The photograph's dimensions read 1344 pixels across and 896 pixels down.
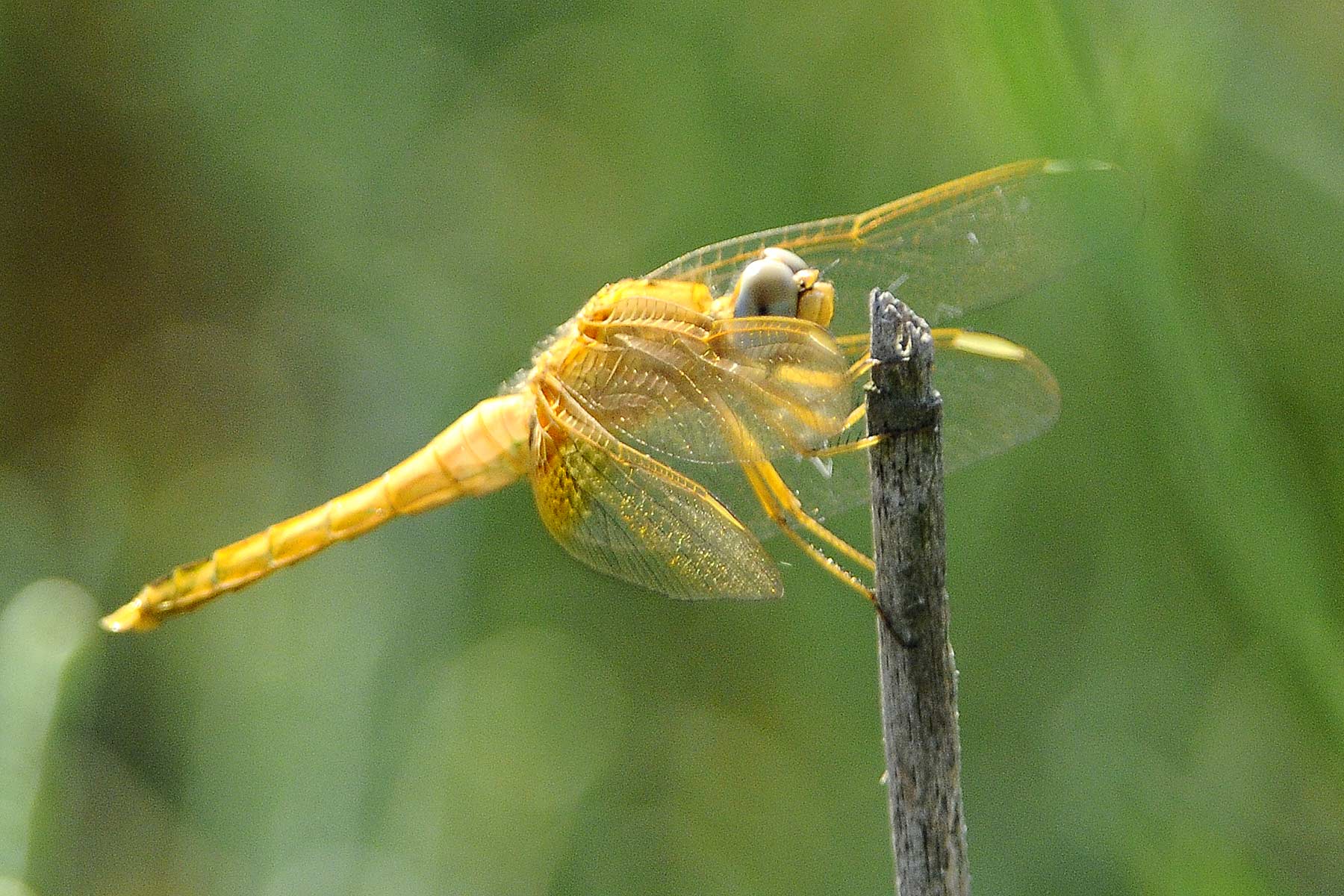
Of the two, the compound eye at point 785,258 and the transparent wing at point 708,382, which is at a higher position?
the compound eye at point 785,258

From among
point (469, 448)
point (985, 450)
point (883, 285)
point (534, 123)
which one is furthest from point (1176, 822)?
point (534, 123)

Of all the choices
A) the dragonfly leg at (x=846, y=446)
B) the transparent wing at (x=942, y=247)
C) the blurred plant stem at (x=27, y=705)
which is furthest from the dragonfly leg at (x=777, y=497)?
the blurred plant stem at (x=27, y=705)

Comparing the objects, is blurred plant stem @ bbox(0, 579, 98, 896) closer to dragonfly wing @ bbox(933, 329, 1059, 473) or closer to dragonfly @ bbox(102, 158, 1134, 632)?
dragonfly @ bbox(102, 158, 1134, 632)

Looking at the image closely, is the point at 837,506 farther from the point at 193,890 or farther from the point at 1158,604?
the point at 193,890

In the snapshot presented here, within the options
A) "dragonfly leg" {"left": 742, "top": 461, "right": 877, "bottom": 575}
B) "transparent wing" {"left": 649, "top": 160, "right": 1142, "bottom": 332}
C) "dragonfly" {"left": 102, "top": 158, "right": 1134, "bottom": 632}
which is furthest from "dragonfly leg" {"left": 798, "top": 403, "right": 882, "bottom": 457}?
"transparent wing" {"left": 649, "top": 160, "right": 1142, "bottom": 332}

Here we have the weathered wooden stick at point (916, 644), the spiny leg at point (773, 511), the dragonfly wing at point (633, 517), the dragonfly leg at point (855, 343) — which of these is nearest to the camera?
the weathered wooden stick at point (916, 644)

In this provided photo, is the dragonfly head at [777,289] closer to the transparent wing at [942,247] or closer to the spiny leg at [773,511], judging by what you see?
the transparent wing at [942,247]

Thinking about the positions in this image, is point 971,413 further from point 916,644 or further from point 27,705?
point 27,705

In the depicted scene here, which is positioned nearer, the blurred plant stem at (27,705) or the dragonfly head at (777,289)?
the blurred plant stem at (27,705)
